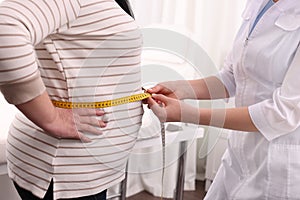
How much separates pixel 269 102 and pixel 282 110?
1.5 inches

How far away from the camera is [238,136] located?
4.28 ft

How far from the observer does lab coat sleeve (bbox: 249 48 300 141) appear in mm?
1114

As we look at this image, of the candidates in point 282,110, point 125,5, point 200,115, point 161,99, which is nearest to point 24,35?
point 125,5

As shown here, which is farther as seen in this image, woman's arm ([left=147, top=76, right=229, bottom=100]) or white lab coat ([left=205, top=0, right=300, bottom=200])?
woman's arm ([left=147, top=76, right=229, bottom=100])

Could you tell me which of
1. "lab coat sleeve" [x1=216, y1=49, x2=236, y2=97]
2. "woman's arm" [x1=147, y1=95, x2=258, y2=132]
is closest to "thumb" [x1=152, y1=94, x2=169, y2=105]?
"woman's arm" [x1=147, y1=95, x2=258, y2=132]

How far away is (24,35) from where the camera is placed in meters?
0.86

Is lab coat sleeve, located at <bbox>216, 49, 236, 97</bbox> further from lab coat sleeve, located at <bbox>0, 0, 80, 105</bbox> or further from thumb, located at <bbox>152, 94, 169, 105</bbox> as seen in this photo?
lab coat sleeve, located at <bbox>0, 0, 80, 105</bbox>

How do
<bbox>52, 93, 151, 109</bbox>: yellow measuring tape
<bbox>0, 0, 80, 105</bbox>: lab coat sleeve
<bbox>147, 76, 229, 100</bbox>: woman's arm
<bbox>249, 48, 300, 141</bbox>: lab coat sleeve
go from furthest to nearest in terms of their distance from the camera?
<bbox>147, 76, 229, 100</bbox>: woman's arm
<bbox>249, 48, 300, 141</bbox>: lab coat sleeve
<bbox>52, 93, 151, 109</bbox>: yellow measuring tape
<bbox>0, 0, 80, 105</bbox>: lab coat sleeve

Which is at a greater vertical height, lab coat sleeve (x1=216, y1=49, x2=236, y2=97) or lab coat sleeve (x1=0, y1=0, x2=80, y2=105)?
lab coat sleeve (x1=0, y1=0, x2=80, y2=105)

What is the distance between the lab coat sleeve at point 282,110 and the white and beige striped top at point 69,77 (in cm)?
31

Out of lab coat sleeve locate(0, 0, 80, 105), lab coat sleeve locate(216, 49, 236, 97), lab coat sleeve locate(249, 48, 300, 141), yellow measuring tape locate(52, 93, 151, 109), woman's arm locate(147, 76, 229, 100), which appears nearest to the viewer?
lab coat sleeve locate(0, 0, 80, 105)

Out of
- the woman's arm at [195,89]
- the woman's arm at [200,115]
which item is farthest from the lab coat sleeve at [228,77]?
the woman's arm at [200,115]

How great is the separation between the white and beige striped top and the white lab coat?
12.2 inches

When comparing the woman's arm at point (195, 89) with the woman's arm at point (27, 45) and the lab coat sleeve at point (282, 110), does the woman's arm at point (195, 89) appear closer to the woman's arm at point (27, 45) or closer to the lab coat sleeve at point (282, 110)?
the lab coat sleeve at point (282, 110)
